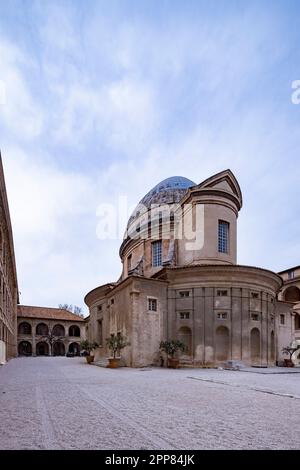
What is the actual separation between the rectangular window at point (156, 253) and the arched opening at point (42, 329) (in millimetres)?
41173

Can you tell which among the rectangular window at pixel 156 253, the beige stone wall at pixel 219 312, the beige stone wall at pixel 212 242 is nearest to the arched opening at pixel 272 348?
the beige stone wall at pixel 219 312

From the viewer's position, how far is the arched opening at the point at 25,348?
68188 millimetres

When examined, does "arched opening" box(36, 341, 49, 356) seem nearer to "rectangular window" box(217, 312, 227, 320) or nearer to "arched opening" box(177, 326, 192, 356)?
"arched opening" box(177, 326, 192, 356)

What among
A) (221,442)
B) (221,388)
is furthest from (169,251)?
(221,442)

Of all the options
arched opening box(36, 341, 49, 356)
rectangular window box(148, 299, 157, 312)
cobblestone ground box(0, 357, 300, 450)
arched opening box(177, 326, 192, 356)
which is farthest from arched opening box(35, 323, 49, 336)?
cobblestone ground box(0, 357, 300, 450)

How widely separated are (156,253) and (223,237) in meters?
6.70

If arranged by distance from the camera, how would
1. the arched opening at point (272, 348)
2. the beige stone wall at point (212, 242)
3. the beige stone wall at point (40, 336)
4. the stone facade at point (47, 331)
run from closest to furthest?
the arched opening at point (272, 348), the beige stone wall at point (212, 242), the beige stone wall at point (40, 336), the stone facade at point (47, 331)

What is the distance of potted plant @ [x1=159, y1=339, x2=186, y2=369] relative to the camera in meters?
26.1

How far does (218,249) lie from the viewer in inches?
1250

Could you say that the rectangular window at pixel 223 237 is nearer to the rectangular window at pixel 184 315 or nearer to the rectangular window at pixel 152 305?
the rectangular window at pixel 184 315

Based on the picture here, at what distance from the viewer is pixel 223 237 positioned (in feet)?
107
